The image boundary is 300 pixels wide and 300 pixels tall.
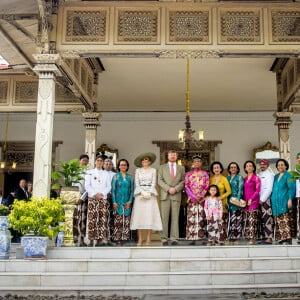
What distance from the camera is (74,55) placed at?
7.67 m

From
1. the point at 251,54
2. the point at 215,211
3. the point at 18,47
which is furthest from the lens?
the point at 18,47

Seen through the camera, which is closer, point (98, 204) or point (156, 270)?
point (156, 270)

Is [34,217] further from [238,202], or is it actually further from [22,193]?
[22,193]

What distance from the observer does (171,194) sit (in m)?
7.27

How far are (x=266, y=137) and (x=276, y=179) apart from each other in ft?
24.2

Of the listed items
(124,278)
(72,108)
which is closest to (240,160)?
(72,108)

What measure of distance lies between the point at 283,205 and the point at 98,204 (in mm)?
2709

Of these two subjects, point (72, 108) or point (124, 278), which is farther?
point (72, 108)

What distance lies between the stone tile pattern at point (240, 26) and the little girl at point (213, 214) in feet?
7.92

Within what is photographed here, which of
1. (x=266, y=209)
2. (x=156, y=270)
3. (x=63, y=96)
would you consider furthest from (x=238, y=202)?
(x=63, y=96)

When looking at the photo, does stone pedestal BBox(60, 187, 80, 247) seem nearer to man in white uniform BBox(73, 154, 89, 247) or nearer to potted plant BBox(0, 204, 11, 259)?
man in white uniform BBox(73, 154, 89, 247)

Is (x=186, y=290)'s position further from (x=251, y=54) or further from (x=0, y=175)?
(x=0, y=175)

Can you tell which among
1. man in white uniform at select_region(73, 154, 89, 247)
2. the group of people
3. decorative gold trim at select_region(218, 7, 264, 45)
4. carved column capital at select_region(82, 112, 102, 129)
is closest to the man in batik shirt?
the group of people

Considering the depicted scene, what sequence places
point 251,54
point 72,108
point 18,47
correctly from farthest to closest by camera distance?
Answer: 1. point 72,108
2. point 18,47
3. point 251,54
